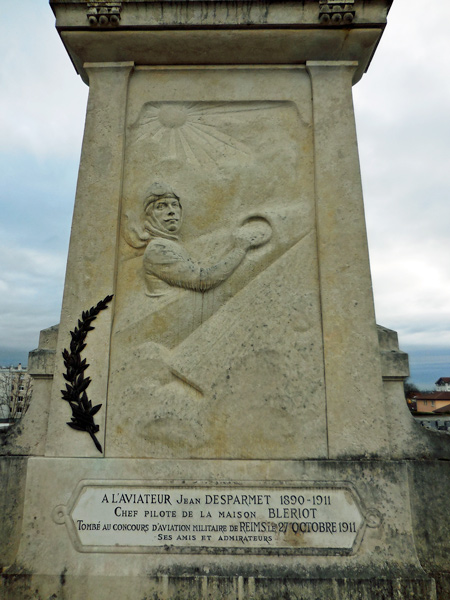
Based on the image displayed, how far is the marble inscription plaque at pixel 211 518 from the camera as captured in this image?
3.73m

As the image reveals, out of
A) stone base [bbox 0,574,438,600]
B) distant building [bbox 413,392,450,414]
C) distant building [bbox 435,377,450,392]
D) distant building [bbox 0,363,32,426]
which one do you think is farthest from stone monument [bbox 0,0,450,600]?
distant building [bbox 435,377,450,392]

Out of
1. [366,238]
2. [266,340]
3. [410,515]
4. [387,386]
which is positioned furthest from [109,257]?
[410,515]

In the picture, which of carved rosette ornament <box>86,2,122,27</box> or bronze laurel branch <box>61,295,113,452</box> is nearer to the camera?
bronze laurel branch <box>61,295,113,452</box>

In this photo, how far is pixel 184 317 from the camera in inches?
173

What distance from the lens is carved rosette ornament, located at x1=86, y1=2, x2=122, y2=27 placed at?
4840mm

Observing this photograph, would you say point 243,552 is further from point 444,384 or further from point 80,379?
point 444,384

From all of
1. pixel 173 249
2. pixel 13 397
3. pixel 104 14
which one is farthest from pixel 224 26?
pixel 13 397

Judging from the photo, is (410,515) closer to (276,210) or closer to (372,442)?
(372,442)

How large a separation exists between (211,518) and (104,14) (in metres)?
5.46

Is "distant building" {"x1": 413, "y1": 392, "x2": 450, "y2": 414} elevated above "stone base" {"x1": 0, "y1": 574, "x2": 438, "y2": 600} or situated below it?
above

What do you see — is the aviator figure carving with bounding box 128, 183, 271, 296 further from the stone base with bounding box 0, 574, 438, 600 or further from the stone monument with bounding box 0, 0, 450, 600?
the stone base with bounding box 0, 574, 438, 600

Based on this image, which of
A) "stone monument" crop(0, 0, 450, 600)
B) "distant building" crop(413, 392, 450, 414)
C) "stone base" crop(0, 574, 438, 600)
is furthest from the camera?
"distant building" crop(413, 392, 450, 414)

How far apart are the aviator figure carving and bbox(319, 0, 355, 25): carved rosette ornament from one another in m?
2.41

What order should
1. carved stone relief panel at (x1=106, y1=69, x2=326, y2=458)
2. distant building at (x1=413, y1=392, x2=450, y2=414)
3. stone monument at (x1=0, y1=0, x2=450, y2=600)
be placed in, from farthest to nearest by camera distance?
distant building at (x1=413, y1=392, x2=450, y2=414), carved stone relief panel at (x1=106, y1=69, x2=326, y2=458), stone monument at (x1=0, y1=0, x2=450, y2=600)
